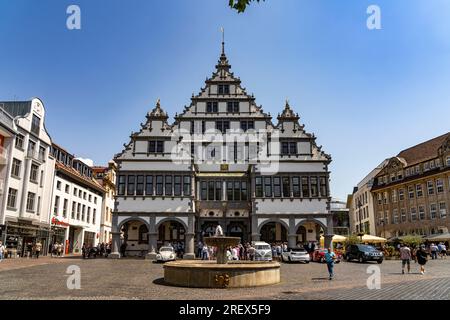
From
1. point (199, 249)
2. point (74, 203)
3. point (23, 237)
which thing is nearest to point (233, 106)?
point (199, 249)

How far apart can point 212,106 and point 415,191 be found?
1358 inches

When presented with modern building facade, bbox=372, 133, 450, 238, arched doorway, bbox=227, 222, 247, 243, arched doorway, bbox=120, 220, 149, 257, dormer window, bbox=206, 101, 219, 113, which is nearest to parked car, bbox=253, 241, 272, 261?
arched doorway, bbox=227, 222, 247, 243

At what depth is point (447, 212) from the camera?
48000 mm

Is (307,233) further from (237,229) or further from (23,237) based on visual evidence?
(23,237)

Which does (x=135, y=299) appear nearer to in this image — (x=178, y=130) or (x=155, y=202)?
(x=155, y=202)

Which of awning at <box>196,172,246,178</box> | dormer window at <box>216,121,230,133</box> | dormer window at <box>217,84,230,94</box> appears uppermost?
dormer window at <box>217,84,230,94</box>

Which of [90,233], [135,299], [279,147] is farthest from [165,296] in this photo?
[90,233]

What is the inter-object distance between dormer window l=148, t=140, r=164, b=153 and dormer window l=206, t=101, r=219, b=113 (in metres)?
6.13

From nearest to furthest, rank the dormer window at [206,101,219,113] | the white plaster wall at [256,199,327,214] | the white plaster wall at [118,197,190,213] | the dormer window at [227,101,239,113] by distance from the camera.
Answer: the white plaster wall at [118,197,190,213] → the white plaster wall at [256,199,327,214] → the dormer window at [206,101,219,113] → the dormer window at [227,101,239,113]

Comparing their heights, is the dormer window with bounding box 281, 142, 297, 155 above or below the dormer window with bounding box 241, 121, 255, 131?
below

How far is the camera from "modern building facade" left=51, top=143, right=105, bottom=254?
141 feet

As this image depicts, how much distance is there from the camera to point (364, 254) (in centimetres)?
3027

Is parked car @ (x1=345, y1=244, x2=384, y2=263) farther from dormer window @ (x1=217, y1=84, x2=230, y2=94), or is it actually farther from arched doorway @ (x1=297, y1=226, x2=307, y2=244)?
dormer window @ (x1=217, y1=84, x2=230, y2=94)

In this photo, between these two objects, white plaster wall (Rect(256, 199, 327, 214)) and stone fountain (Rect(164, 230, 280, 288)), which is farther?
white plaster wall (Rect(256, 199, 327, 214))
